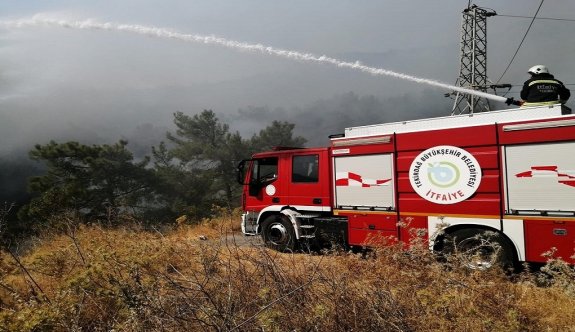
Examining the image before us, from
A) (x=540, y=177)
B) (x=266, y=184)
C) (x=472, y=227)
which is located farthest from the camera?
(x=266, y=184)

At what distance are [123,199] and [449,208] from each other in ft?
66.2

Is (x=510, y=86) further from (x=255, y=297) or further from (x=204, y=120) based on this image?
(x=255, y=297)

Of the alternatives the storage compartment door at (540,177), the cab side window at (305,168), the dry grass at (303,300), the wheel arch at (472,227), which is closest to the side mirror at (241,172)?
the cab side window at (305,168)

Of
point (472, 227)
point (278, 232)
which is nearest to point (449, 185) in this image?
point (472, 227)

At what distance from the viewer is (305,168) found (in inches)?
354

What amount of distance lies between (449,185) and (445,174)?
0.64 ft

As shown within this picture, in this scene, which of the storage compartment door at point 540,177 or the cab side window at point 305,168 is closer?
the storage compartment door at point 540,177

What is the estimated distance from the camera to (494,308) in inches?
147

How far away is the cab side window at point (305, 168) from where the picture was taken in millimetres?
8766

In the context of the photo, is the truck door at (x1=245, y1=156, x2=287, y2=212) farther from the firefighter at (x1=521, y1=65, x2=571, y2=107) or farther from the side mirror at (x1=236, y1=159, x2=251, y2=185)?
the firefighter at (x1=521, y1=65, x2=571, y2=107)

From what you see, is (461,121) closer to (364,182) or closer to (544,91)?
A: (544,91)

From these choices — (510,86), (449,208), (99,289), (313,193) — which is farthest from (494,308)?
(510,86)

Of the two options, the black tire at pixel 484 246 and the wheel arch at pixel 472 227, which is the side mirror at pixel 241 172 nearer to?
the wheel arch at pixel 472 227

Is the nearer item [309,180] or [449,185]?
[449,185]
